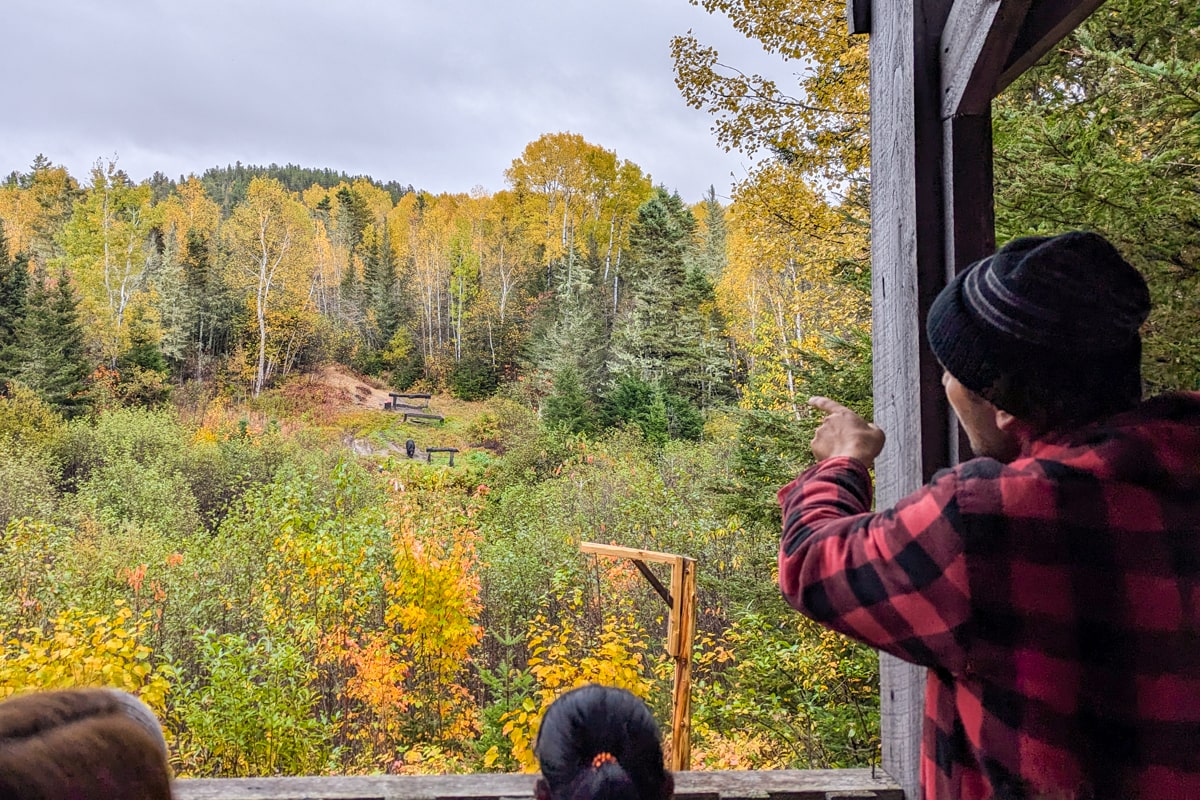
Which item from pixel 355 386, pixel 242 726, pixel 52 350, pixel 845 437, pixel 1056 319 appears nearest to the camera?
pixel 1056 319

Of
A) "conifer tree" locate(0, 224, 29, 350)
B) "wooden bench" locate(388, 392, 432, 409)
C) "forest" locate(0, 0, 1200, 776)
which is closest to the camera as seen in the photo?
"forest" locate(0, 0, 1200, 776)

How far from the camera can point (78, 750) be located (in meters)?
0.42

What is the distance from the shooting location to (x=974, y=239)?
0.85 meters

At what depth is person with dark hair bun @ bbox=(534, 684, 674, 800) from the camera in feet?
2.35

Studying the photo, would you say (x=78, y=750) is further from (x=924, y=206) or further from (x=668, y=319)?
(x=668, y=319)

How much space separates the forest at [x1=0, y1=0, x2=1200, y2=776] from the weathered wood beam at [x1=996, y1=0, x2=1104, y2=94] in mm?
1703

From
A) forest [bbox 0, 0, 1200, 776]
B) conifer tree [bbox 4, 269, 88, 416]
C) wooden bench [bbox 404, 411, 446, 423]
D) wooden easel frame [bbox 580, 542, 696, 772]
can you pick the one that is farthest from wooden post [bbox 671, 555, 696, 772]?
wooden bench [bbox 404, 411, 446, 423]

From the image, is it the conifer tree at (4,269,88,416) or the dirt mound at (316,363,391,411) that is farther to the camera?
the dirt mound at (316,363,391,411)

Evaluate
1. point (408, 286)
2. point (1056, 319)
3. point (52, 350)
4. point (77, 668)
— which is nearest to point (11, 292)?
point (52, 350)

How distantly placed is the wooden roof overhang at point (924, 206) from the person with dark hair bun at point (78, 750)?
0.82 m

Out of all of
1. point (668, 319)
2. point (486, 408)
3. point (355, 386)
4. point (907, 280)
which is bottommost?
point (907, 280)

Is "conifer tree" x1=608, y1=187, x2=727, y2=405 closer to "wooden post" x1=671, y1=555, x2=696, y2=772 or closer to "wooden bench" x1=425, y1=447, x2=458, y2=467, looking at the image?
"wooden bench" x1=425, y1=447, x2=458, y2=467

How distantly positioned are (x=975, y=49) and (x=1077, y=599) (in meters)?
0.62

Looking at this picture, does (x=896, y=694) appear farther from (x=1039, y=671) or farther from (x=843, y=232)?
(x=843, y=232)
